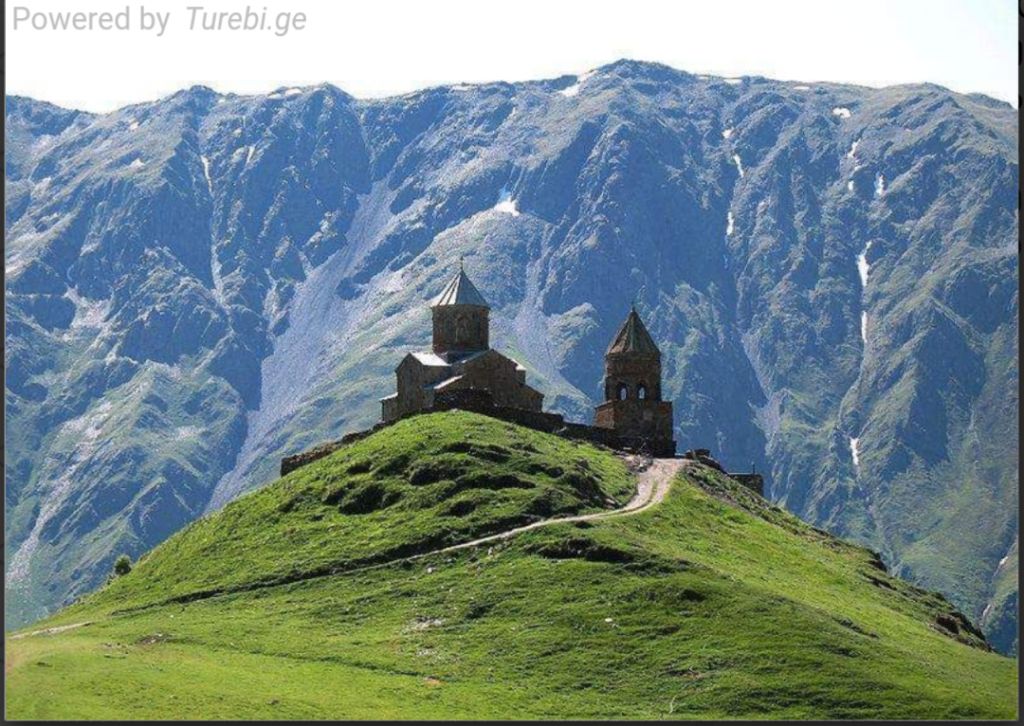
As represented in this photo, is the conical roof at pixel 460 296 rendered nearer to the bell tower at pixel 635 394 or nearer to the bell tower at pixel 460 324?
the bell tower at pixel 460 324

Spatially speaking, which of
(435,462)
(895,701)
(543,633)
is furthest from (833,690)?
(435,462)

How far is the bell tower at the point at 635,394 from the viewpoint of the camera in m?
145

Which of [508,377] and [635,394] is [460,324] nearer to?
[508,377]

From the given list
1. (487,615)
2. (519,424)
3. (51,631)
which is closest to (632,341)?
(519,424)

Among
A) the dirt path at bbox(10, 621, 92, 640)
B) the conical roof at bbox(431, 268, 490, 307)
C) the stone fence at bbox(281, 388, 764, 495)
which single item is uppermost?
the conical roof at bbox(431, 268, 490, 307)

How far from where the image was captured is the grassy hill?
87.0 m

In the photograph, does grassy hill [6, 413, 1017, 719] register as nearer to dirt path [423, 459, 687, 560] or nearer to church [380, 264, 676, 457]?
dirt path [423, 459, 687, 560]

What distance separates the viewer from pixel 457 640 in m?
95.7

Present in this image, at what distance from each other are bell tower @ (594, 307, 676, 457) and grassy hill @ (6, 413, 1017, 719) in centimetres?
1692

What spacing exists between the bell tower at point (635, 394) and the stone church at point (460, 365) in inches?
230

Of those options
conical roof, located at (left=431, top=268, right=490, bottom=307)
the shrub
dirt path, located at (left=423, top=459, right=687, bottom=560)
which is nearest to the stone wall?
dirt path, located at (left=423, top=459, right=687, bottom=560)

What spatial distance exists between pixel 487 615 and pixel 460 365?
154ft

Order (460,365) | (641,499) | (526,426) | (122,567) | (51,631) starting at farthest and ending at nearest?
(460,365) < (526,426) < (122,567) < (641,499) < (51,631)

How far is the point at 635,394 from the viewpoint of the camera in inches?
5792
